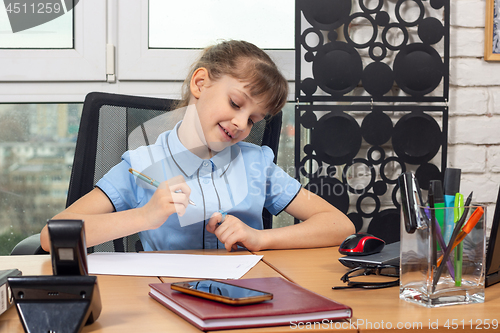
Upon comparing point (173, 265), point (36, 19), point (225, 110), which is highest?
point (36, 19)

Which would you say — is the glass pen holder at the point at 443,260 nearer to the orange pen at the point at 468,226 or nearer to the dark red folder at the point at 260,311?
the orange pen at the point at 468,226

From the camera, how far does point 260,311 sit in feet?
1.47

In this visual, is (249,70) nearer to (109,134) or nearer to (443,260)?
(109,134)

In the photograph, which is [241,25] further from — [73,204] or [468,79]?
[73,204]

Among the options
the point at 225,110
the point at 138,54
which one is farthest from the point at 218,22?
the point at 225,110

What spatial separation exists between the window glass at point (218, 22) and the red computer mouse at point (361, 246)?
3.37ft

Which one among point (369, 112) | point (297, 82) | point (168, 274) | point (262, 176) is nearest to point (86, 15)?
point (297, 82)

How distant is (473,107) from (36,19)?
151 centimetres

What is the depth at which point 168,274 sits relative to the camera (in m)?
0.66

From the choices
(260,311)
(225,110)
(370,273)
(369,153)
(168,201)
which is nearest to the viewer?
(260,311)

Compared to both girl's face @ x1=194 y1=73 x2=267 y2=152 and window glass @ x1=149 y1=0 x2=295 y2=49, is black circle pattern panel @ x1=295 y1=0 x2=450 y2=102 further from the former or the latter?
girl's face @ x1=194 y1=73 x2=267 y2=152

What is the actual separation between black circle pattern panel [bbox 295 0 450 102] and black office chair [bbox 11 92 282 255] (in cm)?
49

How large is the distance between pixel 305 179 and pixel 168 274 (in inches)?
34.9

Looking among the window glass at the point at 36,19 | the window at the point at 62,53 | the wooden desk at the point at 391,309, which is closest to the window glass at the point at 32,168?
the window at the point at 62,53
